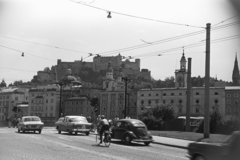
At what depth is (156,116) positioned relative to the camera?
149ft

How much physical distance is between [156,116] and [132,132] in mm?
23636

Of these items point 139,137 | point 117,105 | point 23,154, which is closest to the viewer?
point 23,154

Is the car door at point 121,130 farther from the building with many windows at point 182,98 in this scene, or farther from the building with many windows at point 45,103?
the building with many windows at point 45,103

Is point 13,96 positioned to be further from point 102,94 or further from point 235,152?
point 235,152

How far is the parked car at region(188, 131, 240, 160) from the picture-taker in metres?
11.2

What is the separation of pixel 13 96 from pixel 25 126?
382 feet

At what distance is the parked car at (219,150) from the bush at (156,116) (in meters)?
30.1

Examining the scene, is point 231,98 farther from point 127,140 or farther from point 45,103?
point 127,140

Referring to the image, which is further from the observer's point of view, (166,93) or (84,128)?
(166,93)

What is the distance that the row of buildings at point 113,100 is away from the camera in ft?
329

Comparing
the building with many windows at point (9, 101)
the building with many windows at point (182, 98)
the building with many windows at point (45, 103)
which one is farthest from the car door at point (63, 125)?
the building with many windows at point (9, 101)

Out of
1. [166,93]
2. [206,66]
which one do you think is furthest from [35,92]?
[206,66]

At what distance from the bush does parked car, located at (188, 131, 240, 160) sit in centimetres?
3007

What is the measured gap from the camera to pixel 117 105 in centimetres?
11650
